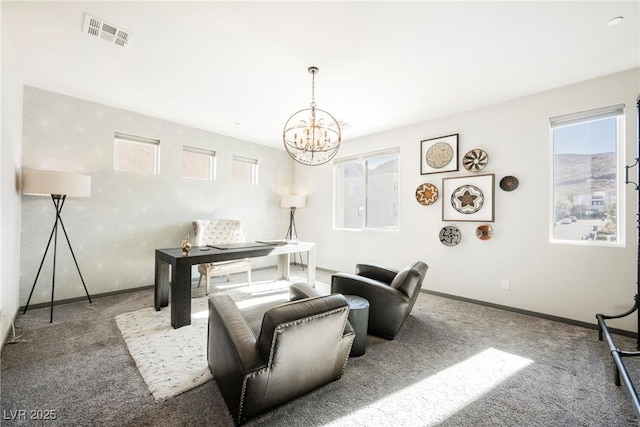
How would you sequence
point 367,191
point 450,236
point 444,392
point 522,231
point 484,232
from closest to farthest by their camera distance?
point 444,392, point 522,231, point 484,232, point 450,236, point 367,191

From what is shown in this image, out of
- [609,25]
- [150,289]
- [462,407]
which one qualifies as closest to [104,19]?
[150,289]

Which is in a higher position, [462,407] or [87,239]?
[87,239]

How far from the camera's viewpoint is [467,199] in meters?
3.68

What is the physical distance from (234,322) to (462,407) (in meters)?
1.50

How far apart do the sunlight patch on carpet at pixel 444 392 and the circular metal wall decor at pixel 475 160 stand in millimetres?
2315

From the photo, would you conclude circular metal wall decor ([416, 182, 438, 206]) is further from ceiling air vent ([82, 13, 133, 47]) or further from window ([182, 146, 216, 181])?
ceiling air vent ([82, 13, 133, 47])

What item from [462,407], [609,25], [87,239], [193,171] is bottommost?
[462,407]

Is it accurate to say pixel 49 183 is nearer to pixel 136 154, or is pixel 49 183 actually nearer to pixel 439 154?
pixel 136 154

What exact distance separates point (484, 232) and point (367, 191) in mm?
2093

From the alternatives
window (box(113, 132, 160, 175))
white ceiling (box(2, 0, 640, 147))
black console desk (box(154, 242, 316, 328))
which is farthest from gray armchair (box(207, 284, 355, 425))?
window (box(113, 132, 160, 175))

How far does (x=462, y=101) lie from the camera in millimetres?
3434

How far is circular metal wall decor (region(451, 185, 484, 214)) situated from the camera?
3.59 metres

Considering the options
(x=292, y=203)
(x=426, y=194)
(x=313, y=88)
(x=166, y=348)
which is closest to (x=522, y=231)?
(x=426, y=194)

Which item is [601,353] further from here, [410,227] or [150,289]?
[150,289]
